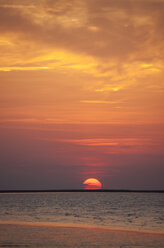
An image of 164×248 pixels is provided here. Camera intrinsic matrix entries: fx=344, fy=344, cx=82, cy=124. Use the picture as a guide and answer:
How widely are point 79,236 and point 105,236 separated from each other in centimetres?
257

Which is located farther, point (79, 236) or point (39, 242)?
point (79, 236)

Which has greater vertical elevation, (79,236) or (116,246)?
(79,236)

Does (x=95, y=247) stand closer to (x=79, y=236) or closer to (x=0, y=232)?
(x=79, y=236)

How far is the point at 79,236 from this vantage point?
32.9m

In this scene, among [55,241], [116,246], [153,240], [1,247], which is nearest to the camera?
[1,247]

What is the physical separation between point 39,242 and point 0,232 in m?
7.01

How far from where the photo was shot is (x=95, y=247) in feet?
86.7

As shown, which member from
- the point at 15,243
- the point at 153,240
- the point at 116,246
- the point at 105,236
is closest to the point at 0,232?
the point at 15,243

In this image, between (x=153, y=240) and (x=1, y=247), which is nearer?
(x=1, y=247)

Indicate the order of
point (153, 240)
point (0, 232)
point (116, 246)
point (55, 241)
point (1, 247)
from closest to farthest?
1. point (1, 247)
2. point (116, 246)
3. point (55, 241)
4. point (153, 240)
5. point (0, 232)

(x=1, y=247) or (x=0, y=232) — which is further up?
(x=0, y=232)

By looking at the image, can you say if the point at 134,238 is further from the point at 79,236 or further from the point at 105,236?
the point at 79,236

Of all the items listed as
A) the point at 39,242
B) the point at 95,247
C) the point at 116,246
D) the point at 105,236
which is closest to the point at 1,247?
the point at 39,242

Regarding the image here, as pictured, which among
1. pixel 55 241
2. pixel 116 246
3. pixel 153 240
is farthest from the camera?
pixel 153 240
